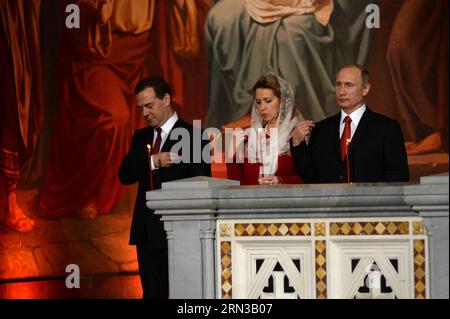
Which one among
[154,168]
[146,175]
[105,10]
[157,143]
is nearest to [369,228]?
[154,168]

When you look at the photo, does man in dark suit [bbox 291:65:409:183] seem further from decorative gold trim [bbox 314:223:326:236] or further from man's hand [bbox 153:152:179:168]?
decorative gold trim [bbox 314:223:326:236]

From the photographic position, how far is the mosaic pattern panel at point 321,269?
16.0 ft

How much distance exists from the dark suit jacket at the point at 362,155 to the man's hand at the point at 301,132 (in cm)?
7

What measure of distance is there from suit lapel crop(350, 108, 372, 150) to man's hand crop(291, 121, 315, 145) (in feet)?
0.87

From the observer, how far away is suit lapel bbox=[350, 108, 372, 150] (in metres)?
6.38

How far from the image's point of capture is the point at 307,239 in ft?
16.0

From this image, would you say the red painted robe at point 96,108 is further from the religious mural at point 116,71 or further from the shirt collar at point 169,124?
the shirt collar at point 169,124

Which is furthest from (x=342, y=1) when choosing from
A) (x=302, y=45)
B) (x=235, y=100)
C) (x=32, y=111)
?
(x=32, y=111)

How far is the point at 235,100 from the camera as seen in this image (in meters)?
11.0

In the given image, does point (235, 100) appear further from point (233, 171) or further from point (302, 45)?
point (233, 171)

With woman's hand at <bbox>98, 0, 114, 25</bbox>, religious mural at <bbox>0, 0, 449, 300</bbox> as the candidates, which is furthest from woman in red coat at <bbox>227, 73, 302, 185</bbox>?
woman's hand at <bbox>98, 0, 114, 25</bbox>
